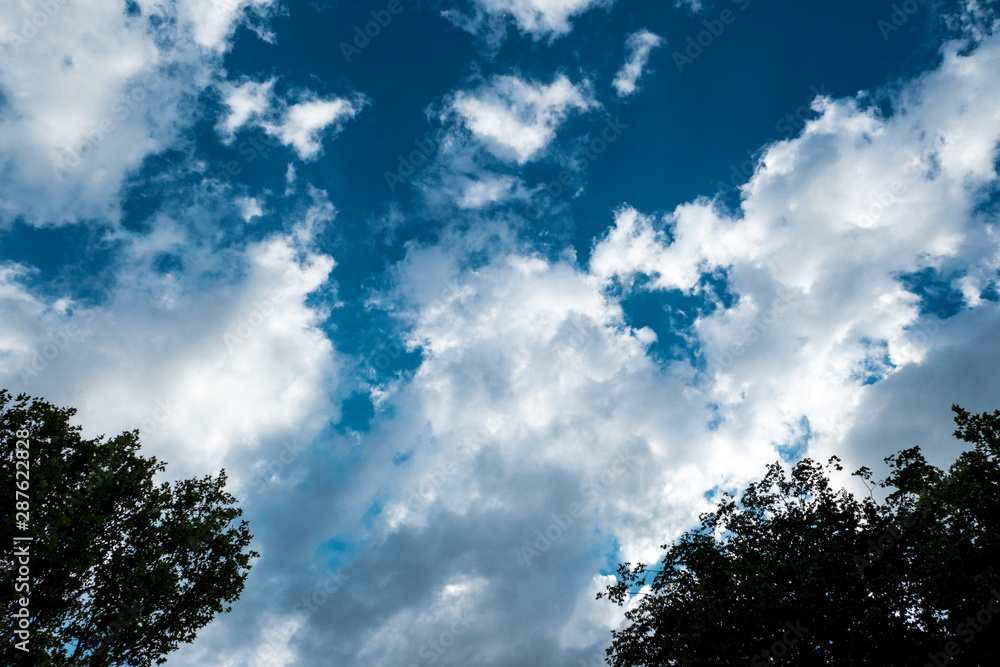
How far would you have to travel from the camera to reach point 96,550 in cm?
2192

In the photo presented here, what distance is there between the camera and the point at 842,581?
80.5ft

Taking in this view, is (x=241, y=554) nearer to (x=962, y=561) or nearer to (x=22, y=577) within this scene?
(x=22, y=577)

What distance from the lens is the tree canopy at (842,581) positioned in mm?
21328

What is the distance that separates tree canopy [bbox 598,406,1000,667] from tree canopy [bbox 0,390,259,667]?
923 inches

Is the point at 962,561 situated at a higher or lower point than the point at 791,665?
higher

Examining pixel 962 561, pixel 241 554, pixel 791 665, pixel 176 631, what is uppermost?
pixel 241 554

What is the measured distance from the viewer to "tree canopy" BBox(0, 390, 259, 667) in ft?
65.9

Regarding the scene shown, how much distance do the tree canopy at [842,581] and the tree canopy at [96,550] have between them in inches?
923

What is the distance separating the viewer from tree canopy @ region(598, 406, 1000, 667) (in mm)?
21328

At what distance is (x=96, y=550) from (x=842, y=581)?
33.5 meters

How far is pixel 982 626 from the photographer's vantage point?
69.2 ft

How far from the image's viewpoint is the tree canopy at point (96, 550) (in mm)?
20094

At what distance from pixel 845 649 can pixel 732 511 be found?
876cm

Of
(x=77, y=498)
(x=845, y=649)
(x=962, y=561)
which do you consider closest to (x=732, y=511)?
(x=845, y=649)
